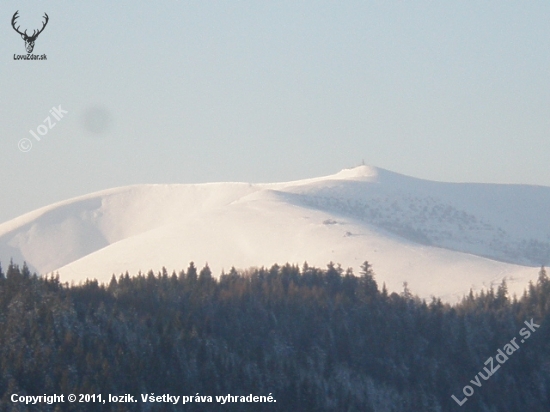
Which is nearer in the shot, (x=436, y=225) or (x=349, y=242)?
(x=349, y=242)

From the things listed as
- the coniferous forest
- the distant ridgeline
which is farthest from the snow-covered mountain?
the coniferous forest

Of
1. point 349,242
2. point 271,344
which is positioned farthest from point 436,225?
point 271,344

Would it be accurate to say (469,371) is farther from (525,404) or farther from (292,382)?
(292,382)

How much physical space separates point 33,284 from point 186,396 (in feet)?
48.6

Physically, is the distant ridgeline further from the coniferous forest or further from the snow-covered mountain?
the coniferous forest

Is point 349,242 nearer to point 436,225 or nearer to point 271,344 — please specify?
point 436,225

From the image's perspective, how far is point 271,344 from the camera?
65250mm

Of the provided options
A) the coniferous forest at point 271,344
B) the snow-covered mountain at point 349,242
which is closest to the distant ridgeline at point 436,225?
the snow-covered mountain at point 349,242

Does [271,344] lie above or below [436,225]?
below

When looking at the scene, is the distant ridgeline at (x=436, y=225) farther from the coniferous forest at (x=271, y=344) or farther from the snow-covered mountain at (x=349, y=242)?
the coniferous forest at (x=271, y=344)

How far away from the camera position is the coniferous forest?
51.8 m

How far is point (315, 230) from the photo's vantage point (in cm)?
14288

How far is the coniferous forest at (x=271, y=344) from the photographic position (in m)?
51.8

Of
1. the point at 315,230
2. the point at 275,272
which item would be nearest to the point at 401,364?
the point at 275,272
